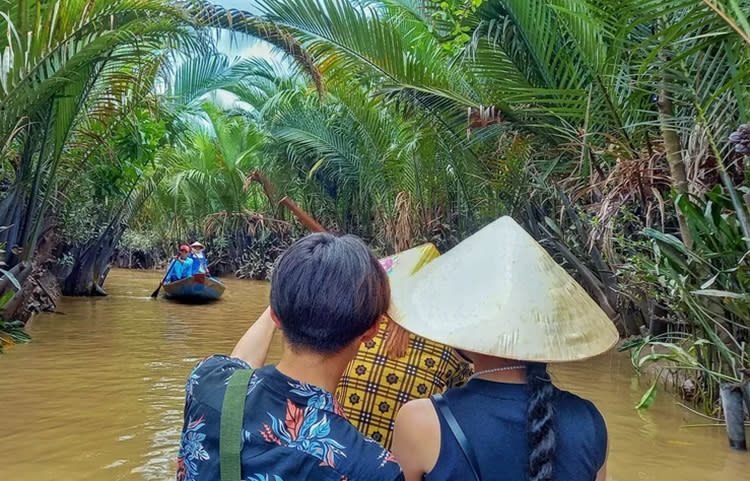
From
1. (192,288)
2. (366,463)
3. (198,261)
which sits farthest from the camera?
(198,261)

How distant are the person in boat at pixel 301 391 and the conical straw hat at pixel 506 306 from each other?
0.65ft

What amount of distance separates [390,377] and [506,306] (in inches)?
22.8

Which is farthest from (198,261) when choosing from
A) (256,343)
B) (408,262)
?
(256,343)

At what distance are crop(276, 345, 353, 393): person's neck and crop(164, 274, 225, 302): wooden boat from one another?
12326mm

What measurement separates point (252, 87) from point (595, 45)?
51.8 ft

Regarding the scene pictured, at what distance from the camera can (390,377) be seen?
177cm

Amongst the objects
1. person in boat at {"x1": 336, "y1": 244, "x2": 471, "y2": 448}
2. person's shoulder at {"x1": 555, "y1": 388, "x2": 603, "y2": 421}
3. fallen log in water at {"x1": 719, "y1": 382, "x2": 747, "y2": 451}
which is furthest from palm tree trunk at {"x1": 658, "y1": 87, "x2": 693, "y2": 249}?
person's shoulder at {"x1": 555, "y1": 388, "x2": 603, "y2": 421}

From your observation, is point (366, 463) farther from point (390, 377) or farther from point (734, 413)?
point (734, 413)

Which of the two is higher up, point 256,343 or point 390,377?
point 256,343

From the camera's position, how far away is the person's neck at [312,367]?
112 cm

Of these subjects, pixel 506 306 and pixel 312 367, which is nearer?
pixel 312 367

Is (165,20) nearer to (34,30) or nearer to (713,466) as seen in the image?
(34,30)

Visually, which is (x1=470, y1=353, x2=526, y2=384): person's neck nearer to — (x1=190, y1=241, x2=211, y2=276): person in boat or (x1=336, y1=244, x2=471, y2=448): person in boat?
(x1=336, y1=244, x2=471, y2=448): person in boat

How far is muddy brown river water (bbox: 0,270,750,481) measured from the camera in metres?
3.60
